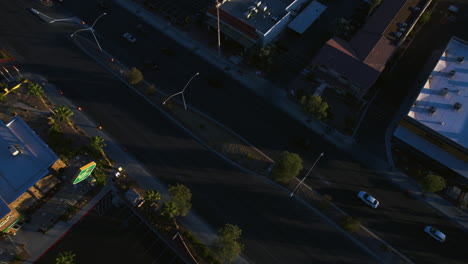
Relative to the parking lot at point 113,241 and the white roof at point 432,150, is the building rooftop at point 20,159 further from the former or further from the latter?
the white roof at point 432,150

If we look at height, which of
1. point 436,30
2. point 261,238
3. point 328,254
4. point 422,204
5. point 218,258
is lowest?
point 218,258

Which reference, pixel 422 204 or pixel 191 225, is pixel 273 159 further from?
pixel 422 204

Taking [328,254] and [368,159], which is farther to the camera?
[368,159]

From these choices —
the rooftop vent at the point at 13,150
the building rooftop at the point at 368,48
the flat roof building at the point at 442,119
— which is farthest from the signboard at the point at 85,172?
the flat roof building at the point at 442,119

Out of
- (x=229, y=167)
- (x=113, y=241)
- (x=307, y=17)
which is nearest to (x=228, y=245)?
(x=229, y=167)

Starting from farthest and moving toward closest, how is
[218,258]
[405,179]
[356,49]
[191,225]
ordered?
[356,49], [405,179], [191,225], [218,258]

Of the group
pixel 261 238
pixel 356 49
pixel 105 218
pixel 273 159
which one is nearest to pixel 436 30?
pixel 356 49
